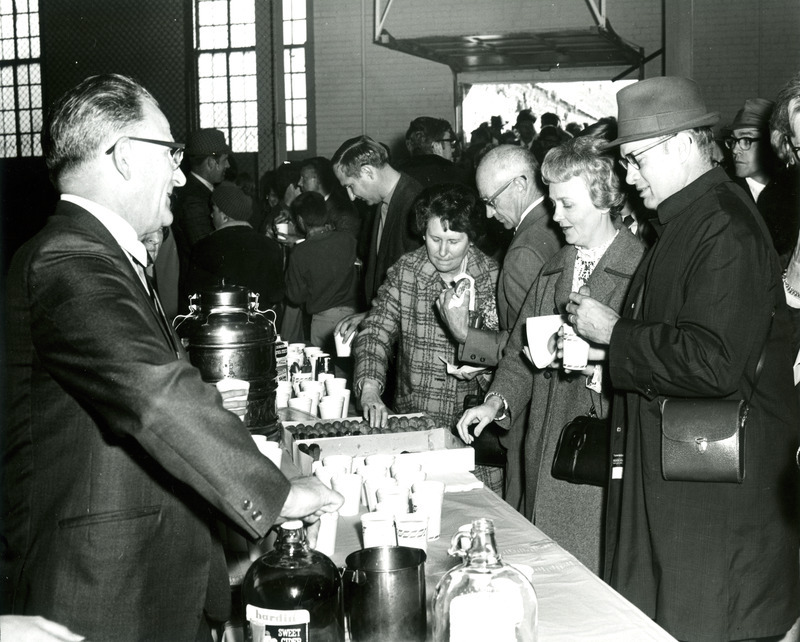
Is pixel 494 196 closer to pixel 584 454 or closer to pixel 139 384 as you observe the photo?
pixel 584 454

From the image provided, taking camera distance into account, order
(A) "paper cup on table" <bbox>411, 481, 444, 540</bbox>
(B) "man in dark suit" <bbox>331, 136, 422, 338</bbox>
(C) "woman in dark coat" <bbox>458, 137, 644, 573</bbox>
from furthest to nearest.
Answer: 1. (B) "man in dark suit" <bbox>331, 136, 422, 338</bbox>
2. (C) "woman in dark coat" <bbox>458, 137, 644, 573</bbox>
3. (A) "paper cup on table" <bbox>411, 481, 444, 540</bbox>

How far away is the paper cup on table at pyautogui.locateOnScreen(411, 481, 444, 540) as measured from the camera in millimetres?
1998

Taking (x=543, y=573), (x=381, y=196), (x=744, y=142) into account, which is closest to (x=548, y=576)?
(x=543, y=573)

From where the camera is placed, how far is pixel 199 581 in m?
1.64

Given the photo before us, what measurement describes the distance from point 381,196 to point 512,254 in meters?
1.64

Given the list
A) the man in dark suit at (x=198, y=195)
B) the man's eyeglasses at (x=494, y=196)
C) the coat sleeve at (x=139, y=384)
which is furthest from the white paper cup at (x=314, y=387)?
the man in dark suit at (x=198, y=195)

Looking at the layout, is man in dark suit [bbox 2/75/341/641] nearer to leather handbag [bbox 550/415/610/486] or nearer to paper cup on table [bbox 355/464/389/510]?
paper cup on table [bbox 355/464/389/510]

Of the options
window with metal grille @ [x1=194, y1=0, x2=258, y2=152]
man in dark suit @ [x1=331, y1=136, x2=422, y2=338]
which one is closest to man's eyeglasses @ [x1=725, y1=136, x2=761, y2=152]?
man in dark suit @ [x1=331, y1=136, x2=422, y2=338]

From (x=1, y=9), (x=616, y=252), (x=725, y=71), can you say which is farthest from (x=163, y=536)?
(x=1, y=9)

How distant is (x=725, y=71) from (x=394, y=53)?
4611mm

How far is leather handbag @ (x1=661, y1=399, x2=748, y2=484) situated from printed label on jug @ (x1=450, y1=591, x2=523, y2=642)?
1.09 meters

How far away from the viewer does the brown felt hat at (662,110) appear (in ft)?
8.00

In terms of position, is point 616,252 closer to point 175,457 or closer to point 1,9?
point 175,457

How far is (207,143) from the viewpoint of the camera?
630cm
